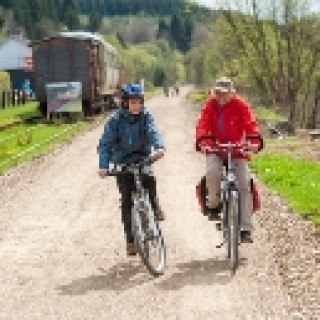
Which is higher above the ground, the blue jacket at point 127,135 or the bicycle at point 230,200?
the blue jacket at point 127,135

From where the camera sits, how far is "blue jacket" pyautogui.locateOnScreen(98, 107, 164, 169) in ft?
27.0

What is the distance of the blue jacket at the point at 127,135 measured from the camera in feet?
27.0

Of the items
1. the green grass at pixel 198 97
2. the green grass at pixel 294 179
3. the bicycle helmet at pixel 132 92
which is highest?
the bicycle helmet at pixel 132 92

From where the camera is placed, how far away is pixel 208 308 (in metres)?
6.84

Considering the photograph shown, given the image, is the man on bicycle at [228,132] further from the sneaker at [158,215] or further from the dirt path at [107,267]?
the dirt path at [107,267]

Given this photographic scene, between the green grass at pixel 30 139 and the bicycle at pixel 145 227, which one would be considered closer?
the bicycle at pixel 145 227

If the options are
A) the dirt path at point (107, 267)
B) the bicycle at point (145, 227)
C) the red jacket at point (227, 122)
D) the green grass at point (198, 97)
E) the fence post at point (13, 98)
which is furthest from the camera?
the green grass at point (198, 97)

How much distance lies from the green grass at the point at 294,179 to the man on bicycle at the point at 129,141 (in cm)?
334

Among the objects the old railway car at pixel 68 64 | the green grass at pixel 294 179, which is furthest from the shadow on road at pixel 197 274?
the old railway car at pixel 68 64

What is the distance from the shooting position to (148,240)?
808cm

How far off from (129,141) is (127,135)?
0.24 ft

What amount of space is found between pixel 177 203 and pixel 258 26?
87.7 feet

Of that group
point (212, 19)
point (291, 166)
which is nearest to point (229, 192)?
point (291, 166)

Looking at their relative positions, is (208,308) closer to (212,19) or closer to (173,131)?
(173,131)
